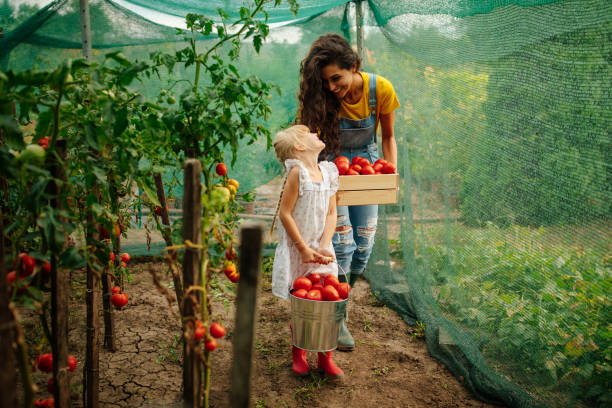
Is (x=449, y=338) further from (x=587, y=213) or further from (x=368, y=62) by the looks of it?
(x=368, y=62)

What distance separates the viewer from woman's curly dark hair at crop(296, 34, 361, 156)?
2227 mm

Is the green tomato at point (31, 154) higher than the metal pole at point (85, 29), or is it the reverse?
the metal pole at point (85, 29)

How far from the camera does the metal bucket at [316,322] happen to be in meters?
1.91

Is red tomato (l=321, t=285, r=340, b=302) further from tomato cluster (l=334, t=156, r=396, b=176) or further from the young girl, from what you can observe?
tomato cluster (l=334, t=156, r=396, b=176)

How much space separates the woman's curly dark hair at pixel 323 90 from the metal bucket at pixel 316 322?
89 cm

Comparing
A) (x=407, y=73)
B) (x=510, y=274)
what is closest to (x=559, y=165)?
(x=510, y=274)

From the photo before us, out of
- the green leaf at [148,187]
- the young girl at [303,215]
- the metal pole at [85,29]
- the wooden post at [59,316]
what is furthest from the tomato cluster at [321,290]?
the metal pole at [85,29]

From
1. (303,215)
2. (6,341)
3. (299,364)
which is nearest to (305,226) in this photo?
(303,215)

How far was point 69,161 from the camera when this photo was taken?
132 centimetres

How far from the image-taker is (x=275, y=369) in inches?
88.3

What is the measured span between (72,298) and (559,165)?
2959 millimetres

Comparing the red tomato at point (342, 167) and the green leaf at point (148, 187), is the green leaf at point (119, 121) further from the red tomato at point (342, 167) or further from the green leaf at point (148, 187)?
the red tomato at point (342, 167)

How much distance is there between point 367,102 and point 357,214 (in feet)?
→ 2.03

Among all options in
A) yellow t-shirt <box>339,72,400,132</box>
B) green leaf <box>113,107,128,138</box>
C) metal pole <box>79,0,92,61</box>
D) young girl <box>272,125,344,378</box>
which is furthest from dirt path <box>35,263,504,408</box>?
metal pole <box>79,0,92,61</box>
